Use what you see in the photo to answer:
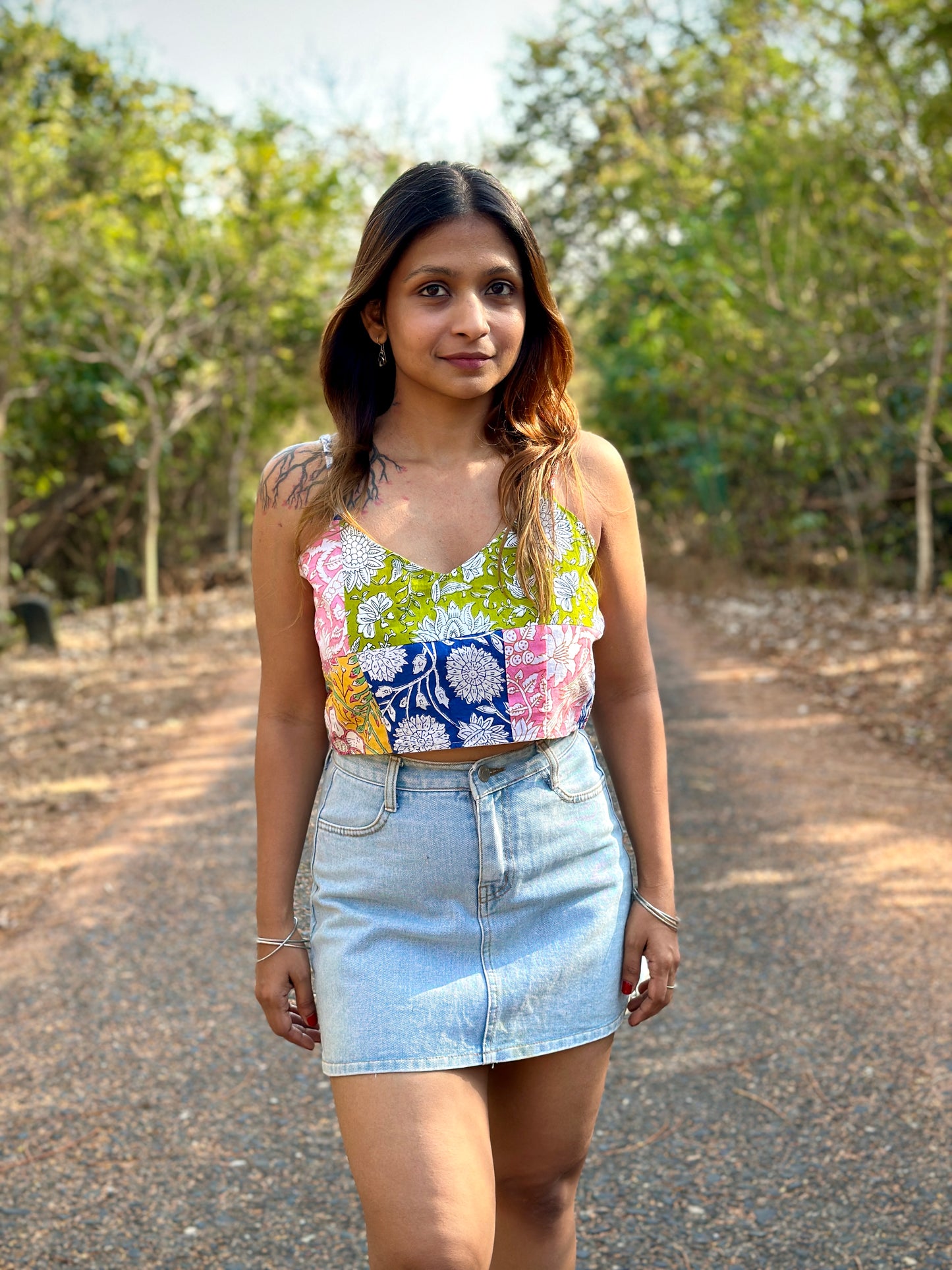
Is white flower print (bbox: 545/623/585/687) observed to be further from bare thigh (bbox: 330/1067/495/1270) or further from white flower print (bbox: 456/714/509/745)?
bare thigh (bbox: 330/1067/495/1270)

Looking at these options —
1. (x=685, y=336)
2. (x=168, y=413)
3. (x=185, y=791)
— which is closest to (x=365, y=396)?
(x=185, y=791)

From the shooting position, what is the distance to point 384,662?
1.79m

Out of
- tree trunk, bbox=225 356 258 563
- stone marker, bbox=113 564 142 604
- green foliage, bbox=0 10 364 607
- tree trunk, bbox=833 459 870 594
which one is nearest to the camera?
green foliage, bbox=0 10 364 607

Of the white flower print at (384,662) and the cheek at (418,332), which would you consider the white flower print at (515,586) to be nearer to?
the white flower print at (384,662)

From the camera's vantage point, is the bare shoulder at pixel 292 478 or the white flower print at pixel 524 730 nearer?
the white flower print at pixel 524 730

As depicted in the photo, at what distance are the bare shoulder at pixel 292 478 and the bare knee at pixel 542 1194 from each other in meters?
1.08

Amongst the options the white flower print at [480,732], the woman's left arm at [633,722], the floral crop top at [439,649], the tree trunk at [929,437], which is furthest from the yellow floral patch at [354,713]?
the tree trunk at [929,437]

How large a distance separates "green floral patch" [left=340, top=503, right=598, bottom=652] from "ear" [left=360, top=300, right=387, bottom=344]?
0.34 metres

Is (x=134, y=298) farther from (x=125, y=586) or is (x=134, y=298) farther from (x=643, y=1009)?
(x=643, y=1009)

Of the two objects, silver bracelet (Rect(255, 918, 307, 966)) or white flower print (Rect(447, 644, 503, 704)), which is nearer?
white flower print (Rect(447, 644, 503, 704))

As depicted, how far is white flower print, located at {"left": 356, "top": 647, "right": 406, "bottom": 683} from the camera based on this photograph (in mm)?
1782

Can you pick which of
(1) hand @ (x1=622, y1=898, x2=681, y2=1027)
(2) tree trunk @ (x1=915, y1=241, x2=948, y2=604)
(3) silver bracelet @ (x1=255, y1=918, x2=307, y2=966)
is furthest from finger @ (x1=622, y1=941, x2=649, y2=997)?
(2) tree trunk @ (x1=915, y1=241, x2=948, y2=604)

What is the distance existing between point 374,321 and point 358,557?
1.36 feet

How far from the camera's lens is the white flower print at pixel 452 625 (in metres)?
1.79
